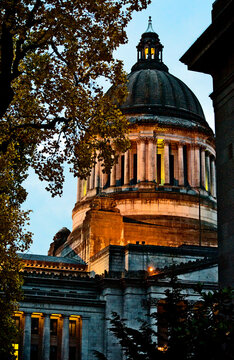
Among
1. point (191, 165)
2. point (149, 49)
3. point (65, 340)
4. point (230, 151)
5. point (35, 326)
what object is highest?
point (149, 49)

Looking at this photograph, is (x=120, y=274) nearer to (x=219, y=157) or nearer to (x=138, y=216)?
(x=138, y=216)

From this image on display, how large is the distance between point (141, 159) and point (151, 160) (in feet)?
3.89

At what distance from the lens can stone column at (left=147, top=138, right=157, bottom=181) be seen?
7019 cm

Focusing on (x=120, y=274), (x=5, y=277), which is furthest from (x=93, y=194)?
(x=5, y=277)

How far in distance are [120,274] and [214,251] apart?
32.5 ft

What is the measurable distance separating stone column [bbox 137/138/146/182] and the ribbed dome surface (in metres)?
4.26

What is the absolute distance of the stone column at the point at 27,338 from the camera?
5062cm

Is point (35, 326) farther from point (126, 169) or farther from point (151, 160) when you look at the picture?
point (151, 160)

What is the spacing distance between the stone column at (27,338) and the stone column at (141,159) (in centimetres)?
2383

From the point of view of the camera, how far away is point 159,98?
248 feet

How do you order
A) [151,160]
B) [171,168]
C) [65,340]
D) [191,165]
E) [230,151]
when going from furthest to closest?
[171,168] → [191,165] → [151,160] → [65,340] → [230,151]

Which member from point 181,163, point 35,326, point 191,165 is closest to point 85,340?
point 35,326

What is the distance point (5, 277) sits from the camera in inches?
1148

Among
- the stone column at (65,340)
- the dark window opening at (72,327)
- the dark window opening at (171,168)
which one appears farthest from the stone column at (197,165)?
the stone column at (65,340)
